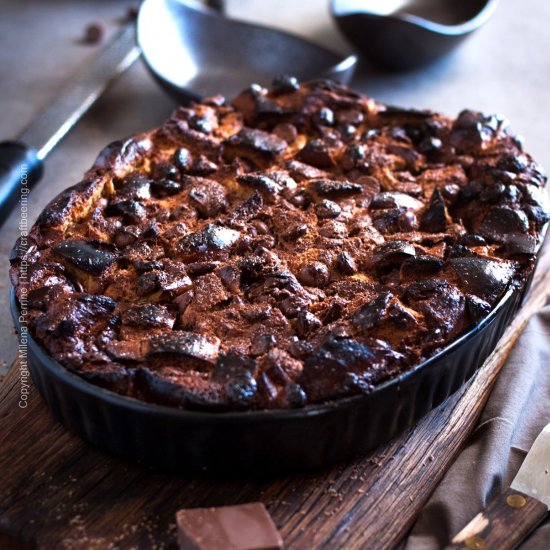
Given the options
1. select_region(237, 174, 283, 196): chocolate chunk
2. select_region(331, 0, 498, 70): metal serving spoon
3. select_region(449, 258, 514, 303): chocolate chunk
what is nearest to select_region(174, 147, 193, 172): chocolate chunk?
select_region(237, 174, 283, 196): chocolate chunk

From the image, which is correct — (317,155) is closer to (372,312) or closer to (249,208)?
(249,208)

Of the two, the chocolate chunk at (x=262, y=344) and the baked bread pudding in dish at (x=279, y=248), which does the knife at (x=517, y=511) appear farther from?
the chocolate chunk at (x=262, y=344)

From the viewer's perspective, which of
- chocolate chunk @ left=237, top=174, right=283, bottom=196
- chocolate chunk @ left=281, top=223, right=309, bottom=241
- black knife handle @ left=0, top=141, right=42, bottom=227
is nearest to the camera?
chocolate chunk @ left=281, top=223, right=309, bottom=241

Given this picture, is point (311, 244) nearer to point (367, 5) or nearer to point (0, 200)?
point (0, 200)

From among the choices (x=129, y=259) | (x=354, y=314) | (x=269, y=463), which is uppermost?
(x=129, y=259)

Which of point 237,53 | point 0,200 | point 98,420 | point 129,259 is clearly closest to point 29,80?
point 237,53

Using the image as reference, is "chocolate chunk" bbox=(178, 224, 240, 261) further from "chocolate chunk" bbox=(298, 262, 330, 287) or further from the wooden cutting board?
the wooden cutting board
